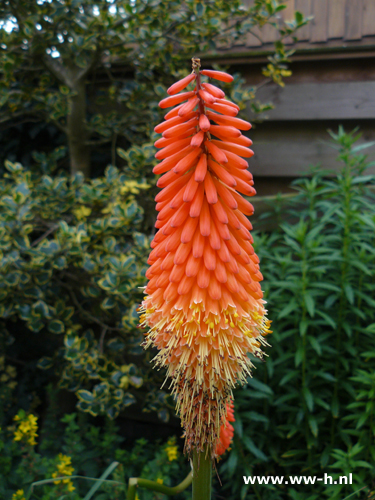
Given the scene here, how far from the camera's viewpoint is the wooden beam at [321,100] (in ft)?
10.0

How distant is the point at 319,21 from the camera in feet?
10.1

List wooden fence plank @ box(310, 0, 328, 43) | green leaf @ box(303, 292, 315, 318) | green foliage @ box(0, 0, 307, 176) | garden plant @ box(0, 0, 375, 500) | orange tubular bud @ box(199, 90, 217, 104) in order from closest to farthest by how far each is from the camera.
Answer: orange tubular bud @ box(199, 90, 217, 104), green leaf @ box(303, 292, 315, 318), garden plant @ box(0, 0, 375, 500), green foliage @ box(0, 0, 307, 176), wooden fence plank @ box(310, 0, 328, 43)

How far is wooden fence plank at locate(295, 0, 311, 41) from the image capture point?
3094mm

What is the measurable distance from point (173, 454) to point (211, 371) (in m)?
1.46

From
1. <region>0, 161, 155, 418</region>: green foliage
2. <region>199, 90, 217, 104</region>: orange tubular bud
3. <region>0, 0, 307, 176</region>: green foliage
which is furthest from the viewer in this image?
<region>0, 0, 307, 176</region>: green foliage

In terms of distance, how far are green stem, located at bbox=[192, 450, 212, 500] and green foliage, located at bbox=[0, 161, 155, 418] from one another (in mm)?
1158

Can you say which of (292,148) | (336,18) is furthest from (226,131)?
(336,18)

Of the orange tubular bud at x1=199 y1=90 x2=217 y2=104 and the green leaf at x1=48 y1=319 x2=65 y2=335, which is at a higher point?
the orange tubular bud at x1=199 y1=90 x2=217 y2=104

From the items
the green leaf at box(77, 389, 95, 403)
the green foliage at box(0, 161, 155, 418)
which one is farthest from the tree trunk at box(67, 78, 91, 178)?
the green leaf at box(77, 389, 95, 403)

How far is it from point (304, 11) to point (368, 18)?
0.49 meters

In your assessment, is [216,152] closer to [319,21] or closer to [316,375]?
[316,375]

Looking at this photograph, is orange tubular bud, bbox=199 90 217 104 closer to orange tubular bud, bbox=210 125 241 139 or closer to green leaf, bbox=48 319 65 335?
orange tubular bud, bbox=210 125 241 139

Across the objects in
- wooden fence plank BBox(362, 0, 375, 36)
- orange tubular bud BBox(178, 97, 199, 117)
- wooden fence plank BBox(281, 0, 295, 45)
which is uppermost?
wooden fence plank BBox(281, 0, 295, 45)

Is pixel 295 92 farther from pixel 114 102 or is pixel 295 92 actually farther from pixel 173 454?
pixel 173 454
